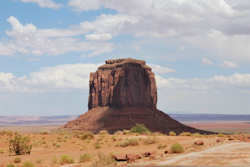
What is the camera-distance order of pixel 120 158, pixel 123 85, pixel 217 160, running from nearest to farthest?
pixel 217 160 < pixel 120 158 < pixel 123 85

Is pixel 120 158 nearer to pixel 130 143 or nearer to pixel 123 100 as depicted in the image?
pixel 130 143

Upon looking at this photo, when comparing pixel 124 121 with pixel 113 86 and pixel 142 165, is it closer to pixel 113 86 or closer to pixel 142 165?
pixel 113 86

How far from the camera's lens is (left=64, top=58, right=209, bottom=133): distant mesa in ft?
294

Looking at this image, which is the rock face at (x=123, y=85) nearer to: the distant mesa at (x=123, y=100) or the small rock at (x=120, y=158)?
the distant mesa at (x=123, y=100)

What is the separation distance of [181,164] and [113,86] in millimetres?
80713

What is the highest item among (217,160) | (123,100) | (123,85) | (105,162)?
(123,85)

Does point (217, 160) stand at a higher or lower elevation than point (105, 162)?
higher

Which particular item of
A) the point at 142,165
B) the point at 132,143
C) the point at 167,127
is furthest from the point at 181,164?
the point at 167,127

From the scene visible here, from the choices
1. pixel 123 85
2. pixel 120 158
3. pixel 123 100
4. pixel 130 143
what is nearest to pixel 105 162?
pixel 120 158

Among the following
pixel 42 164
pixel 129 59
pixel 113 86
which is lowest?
pixel 42 164

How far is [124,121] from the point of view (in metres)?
88.7

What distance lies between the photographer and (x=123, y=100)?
9575 centimetres

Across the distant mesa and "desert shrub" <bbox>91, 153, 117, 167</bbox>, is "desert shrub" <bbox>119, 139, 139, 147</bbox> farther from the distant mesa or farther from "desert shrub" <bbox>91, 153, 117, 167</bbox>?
the distant mesa

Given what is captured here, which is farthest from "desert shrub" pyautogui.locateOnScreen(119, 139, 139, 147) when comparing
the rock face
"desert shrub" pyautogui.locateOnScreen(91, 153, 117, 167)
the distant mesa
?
the rock face
